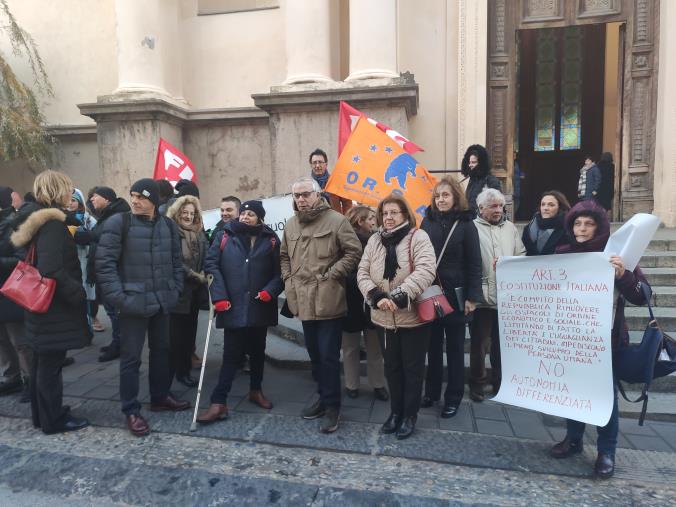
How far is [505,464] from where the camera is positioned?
3.42 meters

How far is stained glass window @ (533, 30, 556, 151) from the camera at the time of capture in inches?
551

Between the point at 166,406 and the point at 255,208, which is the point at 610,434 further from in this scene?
the point at 166,406

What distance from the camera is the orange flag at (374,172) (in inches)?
198

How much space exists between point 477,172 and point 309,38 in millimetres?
4328

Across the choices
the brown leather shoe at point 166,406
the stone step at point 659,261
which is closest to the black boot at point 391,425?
the brown leather shoe at point 166,406

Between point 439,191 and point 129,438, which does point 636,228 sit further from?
point 129,438

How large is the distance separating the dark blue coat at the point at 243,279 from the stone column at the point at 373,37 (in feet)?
15.8

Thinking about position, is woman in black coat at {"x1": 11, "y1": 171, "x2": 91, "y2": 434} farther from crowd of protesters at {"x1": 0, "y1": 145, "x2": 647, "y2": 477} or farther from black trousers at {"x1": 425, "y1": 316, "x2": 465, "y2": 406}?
black trousers at {"x1": 425, "y1": 316, "x2": 465, "y2": 406}

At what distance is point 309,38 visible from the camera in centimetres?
838

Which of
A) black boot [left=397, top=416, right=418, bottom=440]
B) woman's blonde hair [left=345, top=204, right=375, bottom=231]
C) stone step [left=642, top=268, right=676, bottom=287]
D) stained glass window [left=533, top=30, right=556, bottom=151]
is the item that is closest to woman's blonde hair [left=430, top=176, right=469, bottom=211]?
woman's blonde hair [left=345, top=204, right=375, bottom=231]

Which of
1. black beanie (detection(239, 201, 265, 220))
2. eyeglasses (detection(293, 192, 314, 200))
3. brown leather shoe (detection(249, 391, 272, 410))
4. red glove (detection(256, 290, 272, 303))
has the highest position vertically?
eyeglasses (detection(293, 192, 314, 200))

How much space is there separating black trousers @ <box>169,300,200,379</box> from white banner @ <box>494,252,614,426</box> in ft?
9.45

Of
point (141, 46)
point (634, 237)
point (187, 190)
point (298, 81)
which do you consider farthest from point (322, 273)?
point (141, 46)

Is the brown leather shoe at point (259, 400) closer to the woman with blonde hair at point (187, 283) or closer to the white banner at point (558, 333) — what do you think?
the woman with blonde hair at point (187, 283)
